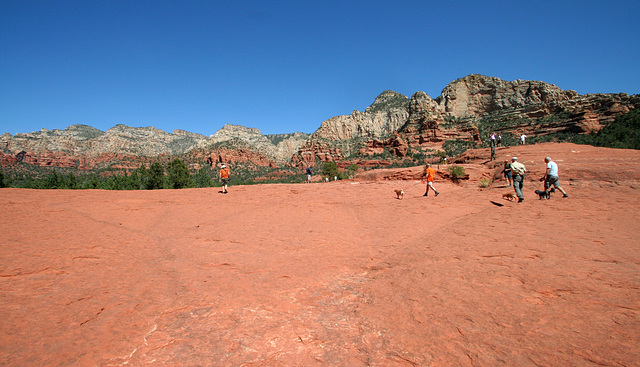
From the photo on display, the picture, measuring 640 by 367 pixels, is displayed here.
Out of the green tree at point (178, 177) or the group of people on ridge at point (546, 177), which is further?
the green tree at point (178, 177)

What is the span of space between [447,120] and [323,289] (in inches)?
4437

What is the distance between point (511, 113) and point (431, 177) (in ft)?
328

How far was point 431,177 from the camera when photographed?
12.9m

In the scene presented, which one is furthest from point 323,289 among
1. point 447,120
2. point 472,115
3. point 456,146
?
point 472,115

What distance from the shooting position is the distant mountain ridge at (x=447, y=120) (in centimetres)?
6794

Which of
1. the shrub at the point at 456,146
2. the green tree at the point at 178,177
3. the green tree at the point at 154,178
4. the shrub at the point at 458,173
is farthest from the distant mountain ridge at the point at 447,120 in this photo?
the green tree at the point at 154,178

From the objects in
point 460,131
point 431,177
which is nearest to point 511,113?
point 460,131

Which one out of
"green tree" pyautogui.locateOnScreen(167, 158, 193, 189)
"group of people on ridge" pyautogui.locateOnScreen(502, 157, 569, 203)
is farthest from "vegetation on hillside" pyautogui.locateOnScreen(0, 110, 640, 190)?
"group of people on ridge" pyautogui.locateOnScreen(502, 157, 569, 203)

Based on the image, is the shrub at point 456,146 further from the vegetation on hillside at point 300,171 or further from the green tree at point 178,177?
the green tree at point 178,177

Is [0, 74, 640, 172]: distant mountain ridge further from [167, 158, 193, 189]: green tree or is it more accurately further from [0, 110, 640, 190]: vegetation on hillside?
[167, 158, 193, 189]: green tree

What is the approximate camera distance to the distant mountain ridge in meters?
67.9

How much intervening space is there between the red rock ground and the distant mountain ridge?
75.2 meters

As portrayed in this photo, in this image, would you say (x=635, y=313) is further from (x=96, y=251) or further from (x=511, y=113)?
(x=511, y=113)

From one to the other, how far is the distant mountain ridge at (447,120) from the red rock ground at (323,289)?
7520 cm
